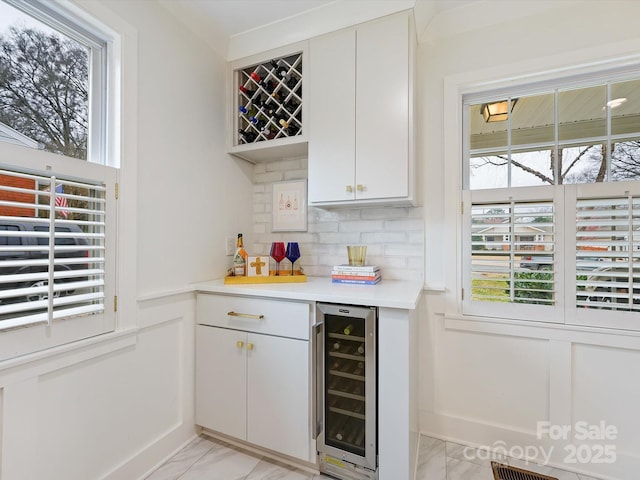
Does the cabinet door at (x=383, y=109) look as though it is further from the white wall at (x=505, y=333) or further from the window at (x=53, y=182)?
the window at (x=53, y=182)

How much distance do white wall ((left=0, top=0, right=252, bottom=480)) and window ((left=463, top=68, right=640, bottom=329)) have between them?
1640 millimetres

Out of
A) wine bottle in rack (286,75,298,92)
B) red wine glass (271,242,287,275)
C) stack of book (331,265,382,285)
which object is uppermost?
wine bottle in rack (286,75,298,92)

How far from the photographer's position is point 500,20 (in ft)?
5.57

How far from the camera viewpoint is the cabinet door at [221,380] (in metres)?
1.67

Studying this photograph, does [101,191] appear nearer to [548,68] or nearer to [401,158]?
[401,158]

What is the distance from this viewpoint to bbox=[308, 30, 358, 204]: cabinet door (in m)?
1.75

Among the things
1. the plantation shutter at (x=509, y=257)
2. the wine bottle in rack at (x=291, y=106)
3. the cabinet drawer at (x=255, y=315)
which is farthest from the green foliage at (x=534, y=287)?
the wine bottle in rack at (x=291, y=106)

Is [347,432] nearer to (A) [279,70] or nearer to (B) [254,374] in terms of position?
(B) [254,374]

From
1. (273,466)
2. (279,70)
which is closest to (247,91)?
(279,70)

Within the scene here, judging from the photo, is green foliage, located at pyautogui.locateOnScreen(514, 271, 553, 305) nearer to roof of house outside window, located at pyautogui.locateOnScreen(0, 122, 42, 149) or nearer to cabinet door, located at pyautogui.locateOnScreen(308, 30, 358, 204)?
cabinet door, located at pyautogui.locateOnScreen(308, 30, 358, 204)

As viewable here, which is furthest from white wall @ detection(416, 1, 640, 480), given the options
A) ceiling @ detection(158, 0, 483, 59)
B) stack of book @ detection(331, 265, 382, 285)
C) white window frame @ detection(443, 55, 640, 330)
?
stack of book @ detection(331, 265, 382, 285)

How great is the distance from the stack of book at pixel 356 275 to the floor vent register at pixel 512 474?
3.66 ft

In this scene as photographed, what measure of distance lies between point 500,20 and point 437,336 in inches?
72.9

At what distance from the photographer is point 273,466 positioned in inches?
62.9
